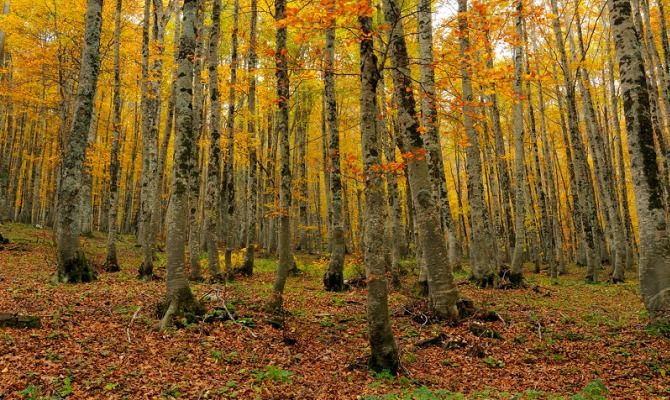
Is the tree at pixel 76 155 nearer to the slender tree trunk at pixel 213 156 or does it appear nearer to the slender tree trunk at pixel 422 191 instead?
the slender tree trunk at pixel 213 156

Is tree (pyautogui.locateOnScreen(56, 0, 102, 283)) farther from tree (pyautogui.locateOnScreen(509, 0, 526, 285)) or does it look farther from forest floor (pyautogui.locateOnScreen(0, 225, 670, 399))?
tree (pyautogui.locateOnScreen(509, 0, 526, 285))

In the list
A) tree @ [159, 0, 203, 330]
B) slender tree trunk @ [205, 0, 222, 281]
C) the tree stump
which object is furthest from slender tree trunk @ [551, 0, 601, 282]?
the tree stump

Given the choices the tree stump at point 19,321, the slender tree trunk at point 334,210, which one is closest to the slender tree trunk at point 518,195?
the slender tree trunk at point 334,210

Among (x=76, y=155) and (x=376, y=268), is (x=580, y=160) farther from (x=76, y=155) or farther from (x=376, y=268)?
(x=76, y=155)

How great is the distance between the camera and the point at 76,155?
32.7 feet

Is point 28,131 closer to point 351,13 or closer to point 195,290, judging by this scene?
point 195,290

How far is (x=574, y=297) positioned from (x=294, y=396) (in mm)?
11230

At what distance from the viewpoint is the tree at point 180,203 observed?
7383 millimetres

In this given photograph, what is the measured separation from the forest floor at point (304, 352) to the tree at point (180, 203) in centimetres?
55

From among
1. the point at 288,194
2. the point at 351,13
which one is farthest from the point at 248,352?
the point at 351,13

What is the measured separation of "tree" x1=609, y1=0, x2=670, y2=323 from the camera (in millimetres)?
7215

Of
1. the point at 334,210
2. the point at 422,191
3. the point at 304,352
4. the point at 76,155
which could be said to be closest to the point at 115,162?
the point at 76,155

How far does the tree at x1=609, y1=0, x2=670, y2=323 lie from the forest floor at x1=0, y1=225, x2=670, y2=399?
837mm

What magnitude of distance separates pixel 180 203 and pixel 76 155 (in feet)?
14.9
